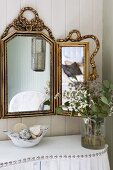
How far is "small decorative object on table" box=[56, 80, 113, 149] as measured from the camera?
160cm

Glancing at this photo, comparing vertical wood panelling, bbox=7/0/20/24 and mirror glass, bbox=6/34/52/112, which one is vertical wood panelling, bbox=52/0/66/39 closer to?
mirror glass, bbox=6/34/52/112

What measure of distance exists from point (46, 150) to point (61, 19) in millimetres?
892

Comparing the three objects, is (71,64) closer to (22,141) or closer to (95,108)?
(95,108)

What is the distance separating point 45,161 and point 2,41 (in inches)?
30.6

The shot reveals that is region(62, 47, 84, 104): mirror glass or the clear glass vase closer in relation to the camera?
the clear glass vase

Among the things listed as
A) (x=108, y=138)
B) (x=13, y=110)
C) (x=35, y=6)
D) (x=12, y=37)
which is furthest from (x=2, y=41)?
(x=108, y=138)

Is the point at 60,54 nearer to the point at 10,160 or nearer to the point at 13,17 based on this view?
the point at 13,17

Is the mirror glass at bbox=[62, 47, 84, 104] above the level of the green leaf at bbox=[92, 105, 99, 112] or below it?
above

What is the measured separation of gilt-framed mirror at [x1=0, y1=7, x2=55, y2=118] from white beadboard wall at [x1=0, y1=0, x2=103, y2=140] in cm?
5

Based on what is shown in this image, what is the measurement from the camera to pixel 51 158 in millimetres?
1524

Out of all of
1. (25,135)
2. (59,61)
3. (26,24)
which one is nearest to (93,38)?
(59,61)

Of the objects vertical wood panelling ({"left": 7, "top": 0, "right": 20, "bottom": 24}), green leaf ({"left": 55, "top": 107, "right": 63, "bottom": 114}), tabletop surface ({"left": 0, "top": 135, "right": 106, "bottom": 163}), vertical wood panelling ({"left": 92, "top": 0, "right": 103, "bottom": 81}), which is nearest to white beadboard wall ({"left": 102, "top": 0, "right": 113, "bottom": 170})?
vertical wood panelling ({"left": 92, "top": 0, "right": 103, "bottom": 81})

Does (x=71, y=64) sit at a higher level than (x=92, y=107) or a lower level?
higher

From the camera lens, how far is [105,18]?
6.38 ft
